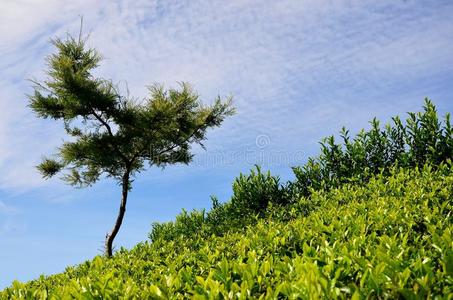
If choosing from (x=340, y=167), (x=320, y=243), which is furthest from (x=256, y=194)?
(x=320, y=243)

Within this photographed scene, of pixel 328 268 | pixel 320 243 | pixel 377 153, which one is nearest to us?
pixel 328 268

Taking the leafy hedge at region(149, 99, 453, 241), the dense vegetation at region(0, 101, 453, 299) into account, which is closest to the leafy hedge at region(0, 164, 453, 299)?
the dense vegetation at region(0, 101, 453, 299)

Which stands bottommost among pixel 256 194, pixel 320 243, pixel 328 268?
pixel 328 268

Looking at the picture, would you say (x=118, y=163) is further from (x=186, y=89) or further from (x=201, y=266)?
(x=201, y=266)

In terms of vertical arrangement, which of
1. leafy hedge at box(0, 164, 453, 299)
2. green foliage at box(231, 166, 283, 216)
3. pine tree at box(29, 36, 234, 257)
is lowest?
leafy hedge at box(0, 164, 453, 299)

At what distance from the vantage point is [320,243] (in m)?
5.11

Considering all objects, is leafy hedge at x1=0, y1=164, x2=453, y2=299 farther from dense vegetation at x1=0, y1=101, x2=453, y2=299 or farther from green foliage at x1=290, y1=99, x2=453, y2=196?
green foliage at x1=290, y1=99, x2=453, y2=196

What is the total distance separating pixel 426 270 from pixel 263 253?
2.73 meters

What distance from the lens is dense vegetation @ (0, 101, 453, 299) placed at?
9.46 feet

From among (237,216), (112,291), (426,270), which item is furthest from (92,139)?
(426,270)

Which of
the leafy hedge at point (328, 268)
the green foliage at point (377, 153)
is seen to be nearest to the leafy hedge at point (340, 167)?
the green foliage at point (377, 153)

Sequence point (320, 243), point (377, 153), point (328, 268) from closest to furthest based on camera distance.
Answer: point (328, 268) < point (320, 243) < point (377, 153)

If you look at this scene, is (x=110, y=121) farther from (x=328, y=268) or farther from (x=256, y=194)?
(x=328, y=268)

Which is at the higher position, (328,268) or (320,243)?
(320,243)
